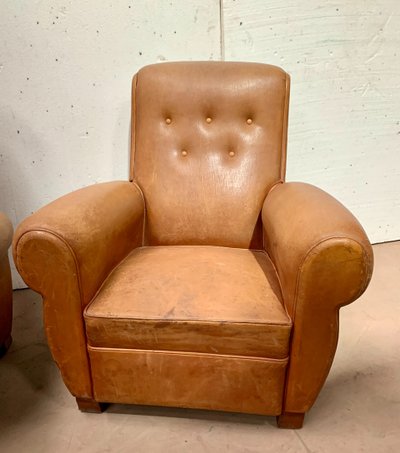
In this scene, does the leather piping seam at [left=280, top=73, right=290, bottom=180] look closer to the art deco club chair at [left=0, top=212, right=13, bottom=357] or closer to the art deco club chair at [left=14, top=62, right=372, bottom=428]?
the art deco club chair at [left=14, top=62, right=372, bottom=428]

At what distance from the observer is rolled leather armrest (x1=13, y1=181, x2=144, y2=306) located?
2.85 feet

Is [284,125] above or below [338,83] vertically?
below

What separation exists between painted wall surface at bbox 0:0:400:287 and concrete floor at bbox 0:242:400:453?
689 mm

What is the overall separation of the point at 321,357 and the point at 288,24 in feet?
4.34

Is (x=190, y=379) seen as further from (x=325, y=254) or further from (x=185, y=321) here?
(x=325, y=254)

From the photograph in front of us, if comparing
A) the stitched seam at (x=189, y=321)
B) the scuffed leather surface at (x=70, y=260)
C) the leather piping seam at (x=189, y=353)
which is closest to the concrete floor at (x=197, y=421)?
the scuffed leather surface at (x=70, y=260)

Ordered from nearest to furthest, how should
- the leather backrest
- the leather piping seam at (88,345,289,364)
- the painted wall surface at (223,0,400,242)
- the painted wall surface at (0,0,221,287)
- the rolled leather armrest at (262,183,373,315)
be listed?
the rolled leather armrest at (262,183,373,315)
the leather piping seam at (88,345,289,364)
the leather backrest
the painted wall surface at (0,0,221,287)
the painted wall surface at (223,0,400,242)

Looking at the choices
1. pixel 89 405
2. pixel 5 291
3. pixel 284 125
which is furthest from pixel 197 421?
pixel 284 125

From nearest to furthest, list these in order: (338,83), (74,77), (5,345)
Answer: (5,345) → (74,77) → (338,83)

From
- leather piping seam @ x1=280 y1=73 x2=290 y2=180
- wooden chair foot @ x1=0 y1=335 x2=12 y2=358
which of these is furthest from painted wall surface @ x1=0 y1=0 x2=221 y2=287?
wooden chair foot @ x1=0 y1=335 x2=12 y2=358

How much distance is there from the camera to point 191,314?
903 mm

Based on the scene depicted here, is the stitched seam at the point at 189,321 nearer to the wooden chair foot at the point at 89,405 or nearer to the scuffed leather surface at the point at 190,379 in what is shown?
the scuffed leather surface at the point at 190,379

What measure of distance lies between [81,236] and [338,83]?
4.56 feet

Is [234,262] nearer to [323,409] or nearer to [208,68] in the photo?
[323,409]
